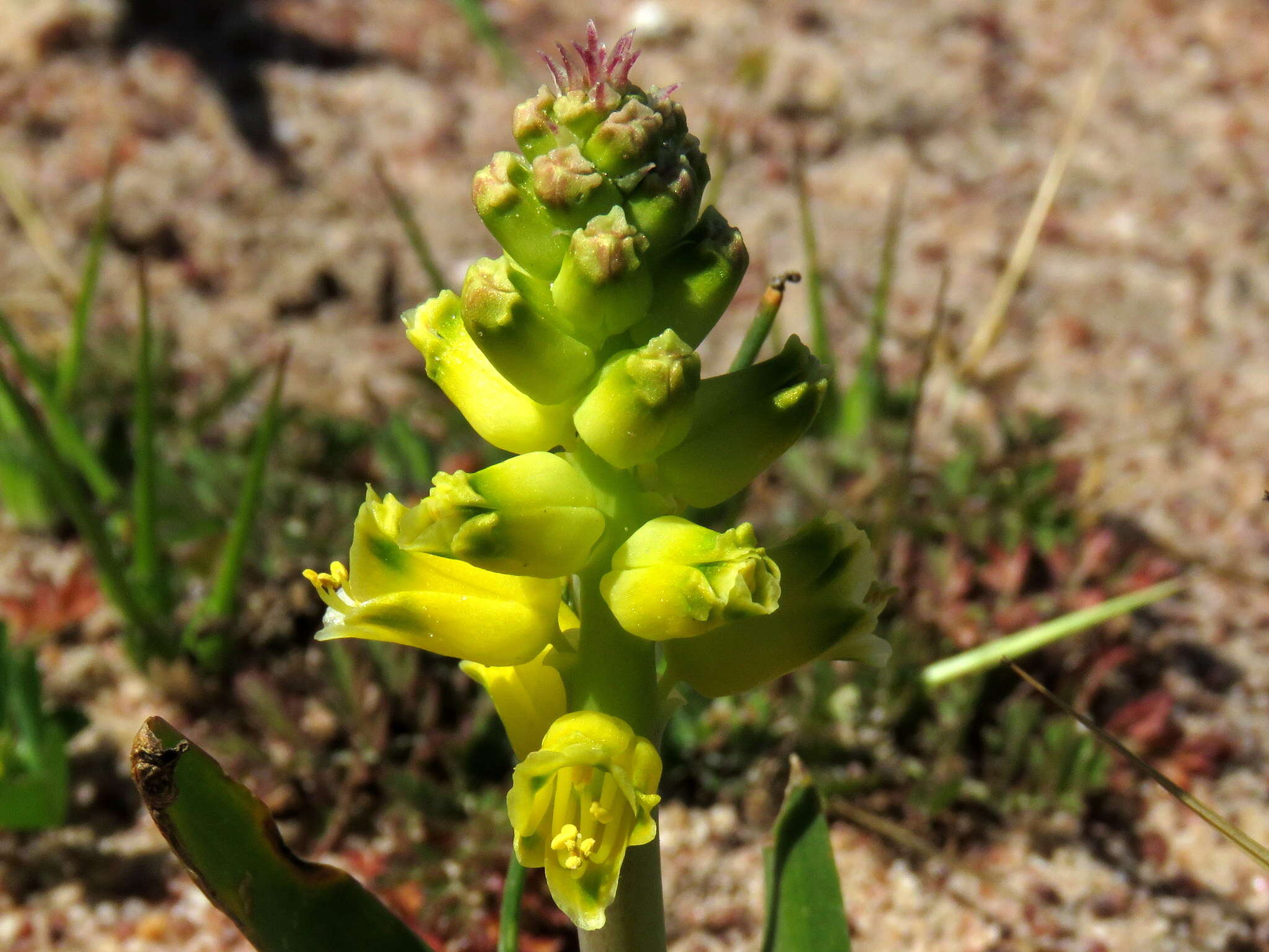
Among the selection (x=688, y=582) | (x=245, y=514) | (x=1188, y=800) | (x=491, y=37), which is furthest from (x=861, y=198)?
(x=688, y=582)

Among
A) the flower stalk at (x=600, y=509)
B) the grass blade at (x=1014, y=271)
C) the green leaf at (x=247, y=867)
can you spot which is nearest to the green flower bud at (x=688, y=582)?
the flower stalk at (x=600, y=509)

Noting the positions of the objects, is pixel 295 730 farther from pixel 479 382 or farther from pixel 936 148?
pixel 936 148

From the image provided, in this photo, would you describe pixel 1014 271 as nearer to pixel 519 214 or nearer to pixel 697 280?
pixel 697 280

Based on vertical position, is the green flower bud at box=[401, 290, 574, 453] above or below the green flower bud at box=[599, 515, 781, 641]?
above

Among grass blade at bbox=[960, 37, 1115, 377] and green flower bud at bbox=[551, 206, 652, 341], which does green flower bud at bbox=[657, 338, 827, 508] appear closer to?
green flower bud at bbox=[551, 206, 652, 341]

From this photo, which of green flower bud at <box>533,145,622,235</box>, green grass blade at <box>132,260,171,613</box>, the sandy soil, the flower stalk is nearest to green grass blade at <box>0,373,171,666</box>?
green grass blade at <box>132,260,171,613</box>

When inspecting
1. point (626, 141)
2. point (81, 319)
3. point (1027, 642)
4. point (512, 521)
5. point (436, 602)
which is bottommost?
point (1027, 642)
